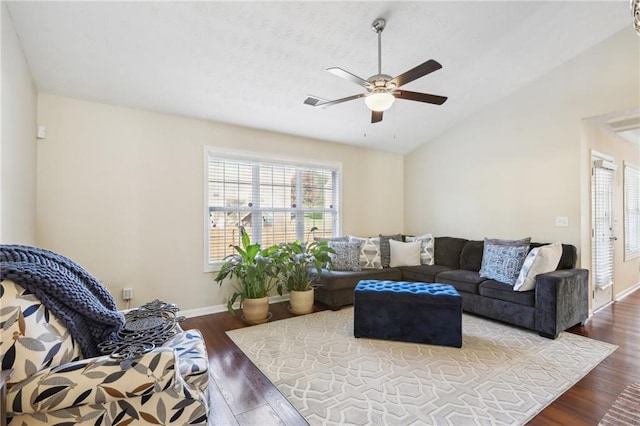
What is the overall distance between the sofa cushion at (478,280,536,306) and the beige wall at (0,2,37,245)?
14.4 feet

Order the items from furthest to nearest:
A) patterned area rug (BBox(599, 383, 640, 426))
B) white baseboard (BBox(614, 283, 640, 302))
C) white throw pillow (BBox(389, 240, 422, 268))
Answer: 1. white throw pillow (BBox(389, 240, 422, 268))
2. white baseboard (BBox(614, 283, 640, 302))
3. patterned area rug (BBox(599, 383, 640, 426))

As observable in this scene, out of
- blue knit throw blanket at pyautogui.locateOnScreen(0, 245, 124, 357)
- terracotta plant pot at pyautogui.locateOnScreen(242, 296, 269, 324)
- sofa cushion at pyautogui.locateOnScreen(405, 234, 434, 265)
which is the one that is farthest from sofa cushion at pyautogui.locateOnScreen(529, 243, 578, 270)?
blue knit throw blanket at pyautogui.locateOnScreen(0, 245, 124, 357)

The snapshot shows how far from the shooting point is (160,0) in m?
2.18

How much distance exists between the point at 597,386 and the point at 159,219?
427cm

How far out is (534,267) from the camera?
3.18 meters

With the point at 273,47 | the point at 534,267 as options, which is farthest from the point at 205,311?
the point at 534,267

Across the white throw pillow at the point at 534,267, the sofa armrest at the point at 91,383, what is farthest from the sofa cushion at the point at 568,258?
the sofa armrest at the point at 91,383

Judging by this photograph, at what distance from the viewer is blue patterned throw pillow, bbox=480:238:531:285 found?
3426 millimetres

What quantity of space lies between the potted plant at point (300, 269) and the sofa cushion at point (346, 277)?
139mm

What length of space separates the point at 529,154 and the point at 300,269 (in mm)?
3358

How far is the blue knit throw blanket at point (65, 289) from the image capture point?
1254 millimetres

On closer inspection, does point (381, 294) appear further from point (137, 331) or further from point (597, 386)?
point (137, 331)

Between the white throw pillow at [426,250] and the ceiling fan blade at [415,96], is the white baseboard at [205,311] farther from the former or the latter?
the ceiling fan blade at [415,96]

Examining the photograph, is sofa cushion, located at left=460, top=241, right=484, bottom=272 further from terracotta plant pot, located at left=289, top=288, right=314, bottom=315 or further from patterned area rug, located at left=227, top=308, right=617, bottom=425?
terracotta plant pot, located at left=289, top=288, right=314, bottom=315
